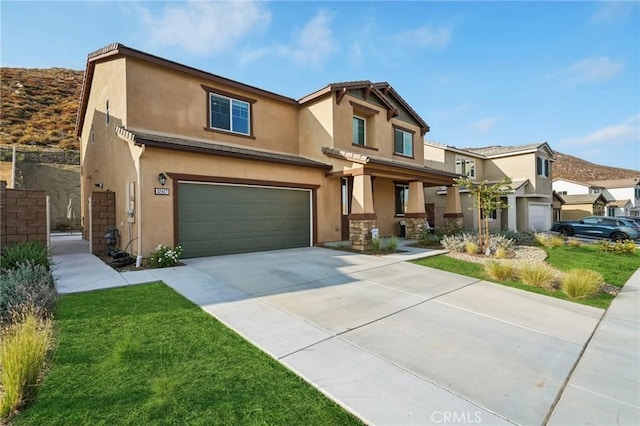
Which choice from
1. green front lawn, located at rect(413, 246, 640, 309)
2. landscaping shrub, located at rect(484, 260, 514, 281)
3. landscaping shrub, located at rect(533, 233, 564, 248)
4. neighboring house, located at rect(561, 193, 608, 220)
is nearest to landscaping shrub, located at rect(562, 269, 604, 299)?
green front lawn, located at rect(413, 246, 640, 309)

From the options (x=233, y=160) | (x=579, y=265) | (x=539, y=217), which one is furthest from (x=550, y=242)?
(x=233, y=160)

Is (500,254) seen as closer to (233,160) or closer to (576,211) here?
(233,160)

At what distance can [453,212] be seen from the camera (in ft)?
55.4

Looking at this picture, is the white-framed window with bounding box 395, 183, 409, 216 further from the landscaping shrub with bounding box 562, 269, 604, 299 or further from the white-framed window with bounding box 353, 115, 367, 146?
the landscaping shrub with bounding box 562, 269, 604, 299

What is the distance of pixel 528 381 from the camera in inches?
131

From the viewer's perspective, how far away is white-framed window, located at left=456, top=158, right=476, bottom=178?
23141 mm

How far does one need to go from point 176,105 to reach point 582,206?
1548 inches

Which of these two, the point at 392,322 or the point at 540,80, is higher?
the point at 540,80

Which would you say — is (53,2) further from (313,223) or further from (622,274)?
(622,274)

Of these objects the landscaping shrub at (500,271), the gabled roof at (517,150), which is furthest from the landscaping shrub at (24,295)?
the gabled roof at (517,150)

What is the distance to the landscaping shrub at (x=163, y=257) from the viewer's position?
827 cm

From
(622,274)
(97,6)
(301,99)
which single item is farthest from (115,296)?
(622,274)

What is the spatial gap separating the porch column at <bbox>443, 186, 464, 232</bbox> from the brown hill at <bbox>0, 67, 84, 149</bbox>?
115 feet

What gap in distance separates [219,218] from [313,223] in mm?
4266
